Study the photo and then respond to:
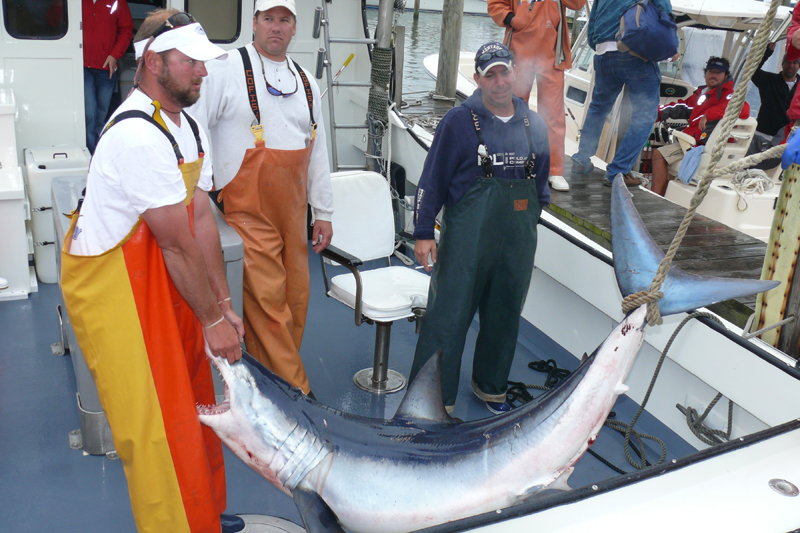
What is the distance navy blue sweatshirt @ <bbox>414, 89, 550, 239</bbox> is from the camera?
336cm

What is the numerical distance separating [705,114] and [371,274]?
4.00m

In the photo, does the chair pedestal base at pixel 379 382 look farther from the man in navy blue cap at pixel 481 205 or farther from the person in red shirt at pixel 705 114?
Result: the person in red shirt at pixel 705 114

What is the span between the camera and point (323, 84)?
613 cm

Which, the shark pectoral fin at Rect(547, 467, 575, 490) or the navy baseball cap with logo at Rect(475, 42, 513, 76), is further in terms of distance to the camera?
the navy baseball cap with logo at Rect(475, 42, 513, 76)

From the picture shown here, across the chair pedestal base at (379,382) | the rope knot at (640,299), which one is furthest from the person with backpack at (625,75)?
the rope knot at (640,299)

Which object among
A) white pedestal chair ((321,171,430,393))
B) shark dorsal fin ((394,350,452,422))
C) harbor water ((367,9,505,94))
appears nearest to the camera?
shark dorsal fin ((394,350,452,422))

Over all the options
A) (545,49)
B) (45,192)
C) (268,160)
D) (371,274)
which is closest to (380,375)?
(371,274)

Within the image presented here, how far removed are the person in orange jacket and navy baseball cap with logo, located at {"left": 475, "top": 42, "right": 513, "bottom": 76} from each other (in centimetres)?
201

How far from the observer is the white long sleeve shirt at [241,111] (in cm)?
319

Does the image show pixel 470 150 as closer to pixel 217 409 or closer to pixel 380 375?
pixel 380 375

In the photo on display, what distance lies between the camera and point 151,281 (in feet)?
7.30

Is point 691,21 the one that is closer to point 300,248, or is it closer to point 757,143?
point 757,143

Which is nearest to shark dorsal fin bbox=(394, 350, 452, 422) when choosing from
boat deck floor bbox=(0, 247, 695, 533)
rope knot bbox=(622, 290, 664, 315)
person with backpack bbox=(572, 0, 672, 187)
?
rope knot bbox=(622, 290, 664, 315)

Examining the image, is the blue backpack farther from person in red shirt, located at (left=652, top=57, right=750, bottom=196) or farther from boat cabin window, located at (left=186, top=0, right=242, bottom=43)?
boat cabin window, located at (left=186, top=0, right=242, bottom=43)
